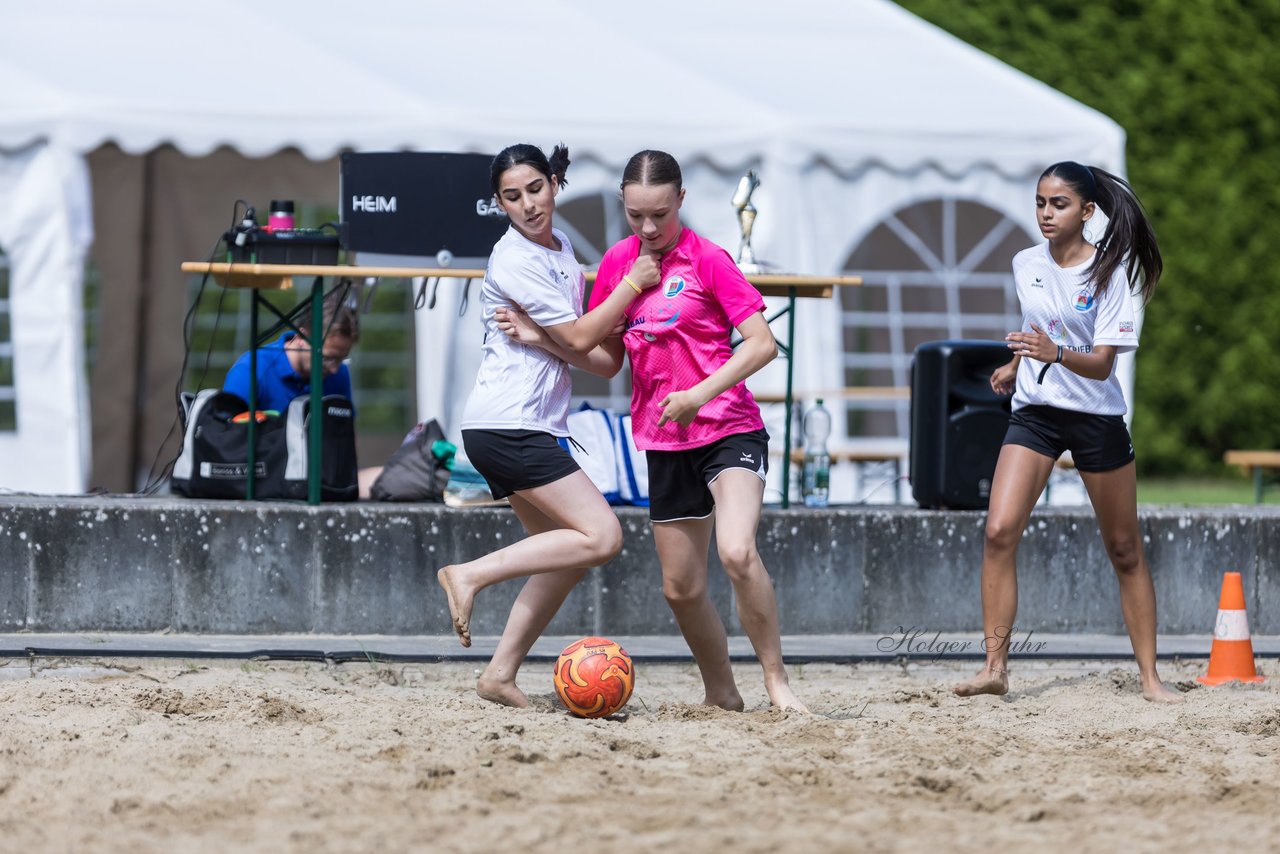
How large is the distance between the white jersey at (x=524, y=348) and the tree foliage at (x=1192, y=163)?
10.8 m

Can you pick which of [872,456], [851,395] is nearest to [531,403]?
[872,456]

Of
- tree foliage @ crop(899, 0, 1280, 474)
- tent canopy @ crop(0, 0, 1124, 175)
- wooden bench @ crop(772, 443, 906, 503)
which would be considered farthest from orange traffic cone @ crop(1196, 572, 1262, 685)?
tree foliage @ crop(899, 0, 1280, 474)

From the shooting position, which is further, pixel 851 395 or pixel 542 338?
pixel 851 395

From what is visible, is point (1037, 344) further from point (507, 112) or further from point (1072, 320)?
point (507, 112)

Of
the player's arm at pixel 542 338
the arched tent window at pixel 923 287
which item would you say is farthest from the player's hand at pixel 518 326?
the arched tent window at pixel 923 287

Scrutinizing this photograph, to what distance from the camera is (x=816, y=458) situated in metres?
8.49

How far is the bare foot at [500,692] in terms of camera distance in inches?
202

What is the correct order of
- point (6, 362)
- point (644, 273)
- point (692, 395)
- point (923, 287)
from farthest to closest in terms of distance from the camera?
point (923, 287) < point (6, 362) < point (644, 273) < point (692, 395)

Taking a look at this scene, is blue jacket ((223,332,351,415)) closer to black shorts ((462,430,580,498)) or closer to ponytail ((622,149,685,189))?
black shorts ((462,430,580,498))

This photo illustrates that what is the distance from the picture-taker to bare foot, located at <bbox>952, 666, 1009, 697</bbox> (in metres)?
5.64

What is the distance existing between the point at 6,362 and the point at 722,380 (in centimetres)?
693

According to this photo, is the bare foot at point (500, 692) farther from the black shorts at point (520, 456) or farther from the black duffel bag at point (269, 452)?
the black duffel bag at point (269, 452)

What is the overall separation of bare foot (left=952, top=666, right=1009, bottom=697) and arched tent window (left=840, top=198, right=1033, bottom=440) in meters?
5.29

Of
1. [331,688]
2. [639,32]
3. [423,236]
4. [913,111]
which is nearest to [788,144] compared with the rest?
[913,111]
